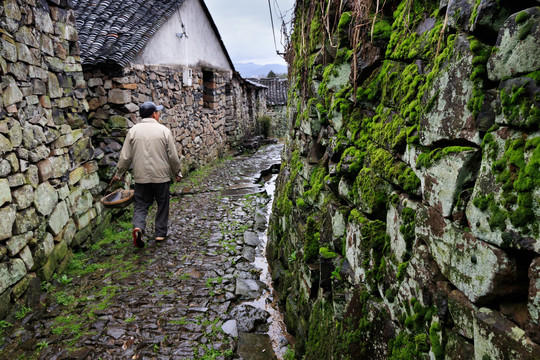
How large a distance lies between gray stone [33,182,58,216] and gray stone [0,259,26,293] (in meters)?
0.66

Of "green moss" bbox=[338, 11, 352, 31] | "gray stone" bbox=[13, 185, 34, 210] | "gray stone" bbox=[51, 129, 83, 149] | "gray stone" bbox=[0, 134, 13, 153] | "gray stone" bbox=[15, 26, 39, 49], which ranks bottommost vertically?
"gray stone" bbox=[13, 185, 34, 210]

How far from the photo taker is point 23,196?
136 inches

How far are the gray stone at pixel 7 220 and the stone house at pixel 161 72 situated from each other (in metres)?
2.60

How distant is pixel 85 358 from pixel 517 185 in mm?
2990

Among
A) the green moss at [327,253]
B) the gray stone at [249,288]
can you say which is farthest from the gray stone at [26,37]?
the green moss at [327,253]

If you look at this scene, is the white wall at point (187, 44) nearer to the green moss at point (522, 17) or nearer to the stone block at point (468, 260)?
the stone block at point (468, 260)

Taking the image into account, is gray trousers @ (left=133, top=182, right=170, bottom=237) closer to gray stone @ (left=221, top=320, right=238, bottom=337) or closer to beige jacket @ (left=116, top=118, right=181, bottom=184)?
beige jacket @ (left=116, top=118, right=181, bottom=184)

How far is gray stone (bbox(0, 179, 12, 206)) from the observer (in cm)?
312

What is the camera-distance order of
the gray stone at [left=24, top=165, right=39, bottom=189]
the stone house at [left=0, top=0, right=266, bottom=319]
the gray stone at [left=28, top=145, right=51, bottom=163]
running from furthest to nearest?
the gray stone at [left=28, top=145, right=51, bottom=163] < the gray stone at [left=24, top=165, right=39, bottom=189] < the stone house at [left=0, top=0, right=266, bottom=319]

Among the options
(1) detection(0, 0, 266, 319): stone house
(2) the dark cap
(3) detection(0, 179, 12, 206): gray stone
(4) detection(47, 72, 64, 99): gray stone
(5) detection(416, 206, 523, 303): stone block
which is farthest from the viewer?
(2) the dark cap

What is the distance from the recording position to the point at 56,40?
14.9 ft

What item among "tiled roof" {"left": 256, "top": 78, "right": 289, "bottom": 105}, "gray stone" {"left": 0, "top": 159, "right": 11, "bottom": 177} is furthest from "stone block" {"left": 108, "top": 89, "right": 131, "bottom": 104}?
"tiled roof" {"left": 256, "top": 78, "right": 289, "bottom": 105}

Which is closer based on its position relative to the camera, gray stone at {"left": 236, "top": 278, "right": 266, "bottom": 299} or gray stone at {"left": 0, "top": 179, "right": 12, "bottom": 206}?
gray stone at {"left": 0, "top": 179, "right": 12, "bottom": 206}

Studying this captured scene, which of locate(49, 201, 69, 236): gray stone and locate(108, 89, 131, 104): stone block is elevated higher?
locate(108, 89, 131, 104): stone block
